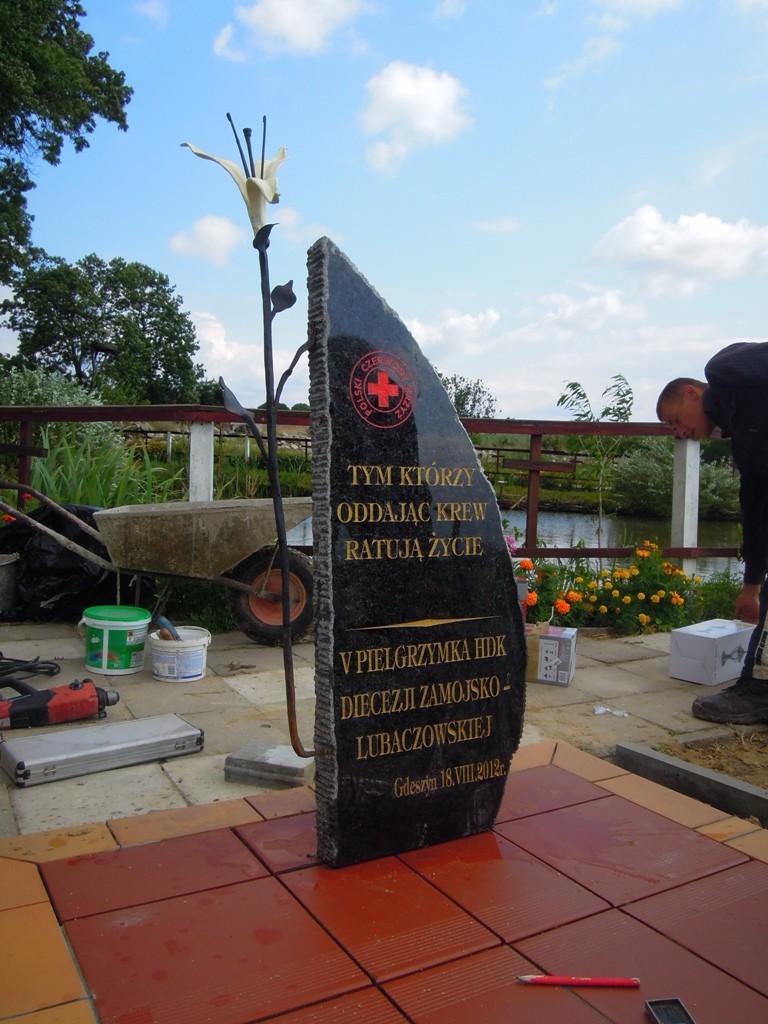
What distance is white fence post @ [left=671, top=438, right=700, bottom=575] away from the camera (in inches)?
231

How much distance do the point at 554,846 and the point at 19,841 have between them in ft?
4.76

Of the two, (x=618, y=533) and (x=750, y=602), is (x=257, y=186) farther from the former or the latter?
(x=618, y=533)

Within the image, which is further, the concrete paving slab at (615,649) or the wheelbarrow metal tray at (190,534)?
the concrete paving slab at (615,649)

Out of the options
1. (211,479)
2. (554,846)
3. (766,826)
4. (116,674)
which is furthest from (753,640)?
(211,479)

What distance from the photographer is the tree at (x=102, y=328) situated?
45.3m

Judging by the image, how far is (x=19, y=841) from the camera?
2.25 m

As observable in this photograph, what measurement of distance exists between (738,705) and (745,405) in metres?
1.30

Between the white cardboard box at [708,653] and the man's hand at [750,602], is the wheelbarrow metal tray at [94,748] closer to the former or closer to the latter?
the man's hand at [750,602]

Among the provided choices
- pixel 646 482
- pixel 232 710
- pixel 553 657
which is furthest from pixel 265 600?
pixel 646 482

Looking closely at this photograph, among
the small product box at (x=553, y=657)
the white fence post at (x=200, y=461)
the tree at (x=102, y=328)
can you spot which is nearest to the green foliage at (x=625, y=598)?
the small product box at (x=553, y=657)

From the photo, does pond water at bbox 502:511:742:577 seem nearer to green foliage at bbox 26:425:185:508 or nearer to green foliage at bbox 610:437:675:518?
green foliage at bbox 610:437:675:518

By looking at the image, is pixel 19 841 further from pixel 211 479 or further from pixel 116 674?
pixel 211 479

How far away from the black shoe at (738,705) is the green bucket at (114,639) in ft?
8.45

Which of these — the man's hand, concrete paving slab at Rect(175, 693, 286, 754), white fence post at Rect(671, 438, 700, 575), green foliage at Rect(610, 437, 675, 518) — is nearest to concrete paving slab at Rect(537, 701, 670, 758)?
the man's hand
